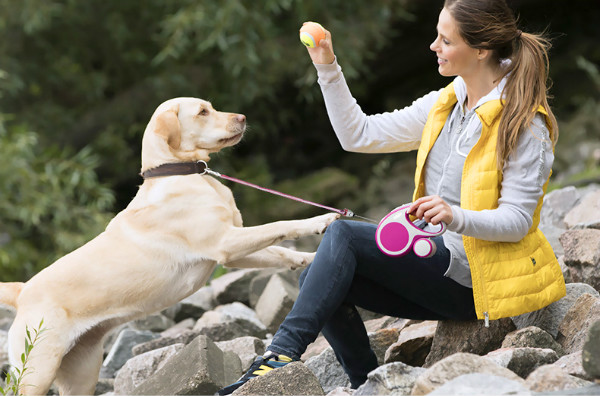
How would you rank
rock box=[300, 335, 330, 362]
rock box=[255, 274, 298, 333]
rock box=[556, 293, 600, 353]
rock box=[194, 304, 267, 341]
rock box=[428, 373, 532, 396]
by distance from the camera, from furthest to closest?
1. rock box=[255, 274, 298, 333]
2. rock box=[194, 304, 267, 341]
3. rock box=[300, 335, 330, 362]
4. rock box=[556, 293, 600, 353]
5. rock box=[428, 373, 532, 396]

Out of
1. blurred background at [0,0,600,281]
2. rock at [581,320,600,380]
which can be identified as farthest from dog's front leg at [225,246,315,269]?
blurred background at [0,0,600,281]

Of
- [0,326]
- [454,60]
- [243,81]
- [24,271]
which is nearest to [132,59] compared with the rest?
[243,81]

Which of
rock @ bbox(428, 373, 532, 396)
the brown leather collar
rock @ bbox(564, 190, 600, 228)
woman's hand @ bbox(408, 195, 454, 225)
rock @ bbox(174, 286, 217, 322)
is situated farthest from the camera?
rock @ bbox(174, 286, 217, 322)

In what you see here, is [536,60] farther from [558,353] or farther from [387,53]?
[387,53]

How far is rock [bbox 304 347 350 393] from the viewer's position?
2959 mm

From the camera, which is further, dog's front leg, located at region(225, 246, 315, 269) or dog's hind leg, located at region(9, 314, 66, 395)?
dog's front leg, located at region(225, 246, 315, 269)

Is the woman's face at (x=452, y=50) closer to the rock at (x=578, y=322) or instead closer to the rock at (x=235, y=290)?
the rock at (x=578, y=322)

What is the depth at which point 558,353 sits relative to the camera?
262 centimetres

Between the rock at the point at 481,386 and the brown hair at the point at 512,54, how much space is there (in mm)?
843

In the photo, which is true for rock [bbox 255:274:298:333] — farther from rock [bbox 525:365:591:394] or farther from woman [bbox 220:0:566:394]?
rock [bbox 525:365:591:394]

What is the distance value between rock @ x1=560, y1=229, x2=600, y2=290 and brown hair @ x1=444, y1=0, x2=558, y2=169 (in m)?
0.73

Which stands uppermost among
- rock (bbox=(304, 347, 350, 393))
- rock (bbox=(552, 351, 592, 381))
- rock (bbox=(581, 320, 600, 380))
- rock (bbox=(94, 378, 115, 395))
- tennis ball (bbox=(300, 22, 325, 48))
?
tennis ball (bbox=(300, 22, 325, 48))

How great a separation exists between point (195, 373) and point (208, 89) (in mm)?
5885

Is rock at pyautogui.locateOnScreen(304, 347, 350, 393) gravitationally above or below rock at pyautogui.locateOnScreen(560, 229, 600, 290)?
below
